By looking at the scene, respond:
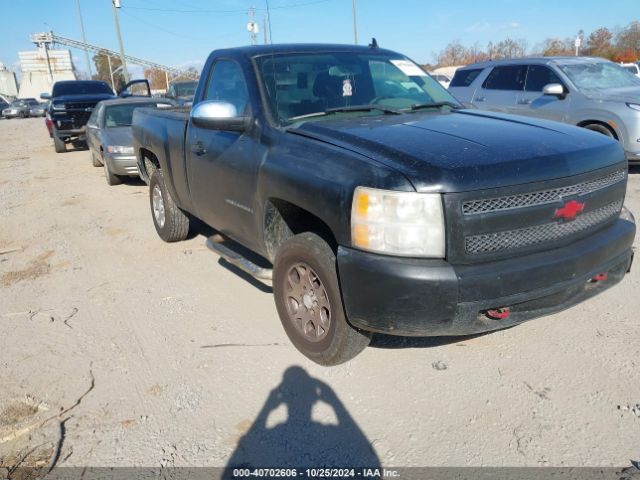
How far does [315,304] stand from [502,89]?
26.4 feet

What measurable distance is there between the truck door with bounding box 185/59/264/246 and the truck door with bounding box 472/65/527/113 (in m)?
6.70

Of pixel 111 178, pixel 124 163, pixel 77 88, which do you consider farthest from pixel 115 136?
pixel 77 88

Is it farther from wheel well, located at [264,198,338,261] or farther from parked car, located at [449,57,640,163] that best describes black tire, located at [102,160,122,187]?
wheel well, located at [264,198,338,261]

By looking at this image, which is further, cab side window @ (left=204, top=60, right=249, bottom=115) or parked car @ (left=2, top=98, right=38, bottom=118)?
parked car @ (left=2, top=98, right=38, bottom=118)

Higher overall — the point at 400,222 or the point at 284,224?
the point at 400,222

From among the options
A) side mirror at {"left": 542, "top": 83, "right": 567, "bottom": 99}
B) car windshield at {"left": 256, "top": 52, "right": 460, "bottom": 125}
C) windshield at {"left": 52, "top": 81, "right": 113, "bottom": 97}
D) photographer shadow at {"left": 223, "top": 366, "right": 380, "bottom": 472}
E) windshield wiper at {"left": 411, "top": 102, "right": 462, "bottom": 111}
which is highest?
windshield at {"left": 52, "top": 81, "right": 113, "bottom": 97}

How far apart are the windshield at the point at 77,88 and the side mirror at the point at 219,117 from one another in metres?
14.9

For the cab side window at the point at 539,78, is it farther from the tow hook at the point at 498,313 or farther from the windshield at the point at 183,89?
the windshield at the point at 183,89

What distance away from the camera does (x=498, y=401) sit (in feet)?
9.24

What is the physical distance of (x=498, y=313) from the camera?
2631 millimetres

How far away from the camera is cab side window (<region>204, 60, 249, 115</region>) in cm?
380

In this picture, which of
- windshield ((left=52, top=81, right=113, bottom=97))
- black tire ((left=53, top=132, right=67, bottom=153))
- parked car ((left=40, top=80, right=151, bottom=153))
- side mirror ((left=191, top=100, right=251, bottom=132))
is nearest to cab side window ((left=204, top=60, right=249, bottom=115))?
side mirror ((left=191, top=100, right=251, bottom=132))

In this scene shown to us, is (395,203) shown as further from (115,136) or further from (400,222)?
(115,136)

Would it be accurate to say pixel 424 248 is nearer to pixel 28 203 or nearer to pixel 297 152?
pixel 297 152
